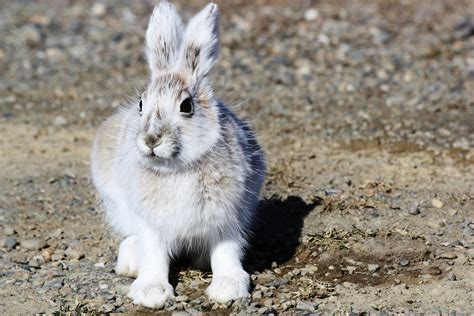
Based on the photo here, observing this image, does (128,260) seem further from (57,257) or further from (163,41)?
(163,41)

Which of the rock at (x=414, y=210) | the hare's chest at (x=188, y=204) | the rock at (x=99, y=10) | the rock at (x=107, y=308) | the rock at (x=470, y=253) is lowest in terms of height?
the rock at (x=107, y=308)

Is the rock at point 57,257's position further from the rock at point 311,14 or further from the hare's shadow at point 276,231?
the rock at point 311,14

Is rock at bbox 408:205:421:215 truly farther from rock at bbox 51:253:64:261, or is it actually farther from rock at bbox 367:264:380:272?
rock at bbox 51:253:64:261

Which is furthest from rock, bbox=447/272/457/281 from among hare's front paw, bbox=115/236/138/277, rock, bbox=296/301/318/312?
hare's front paw, bbox=115/236/138/277

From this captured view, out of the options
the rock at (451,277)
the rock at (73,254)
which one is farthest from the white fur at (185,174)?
the rock at (451,277)

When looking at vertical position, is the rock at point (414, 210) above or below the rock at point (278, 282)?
above

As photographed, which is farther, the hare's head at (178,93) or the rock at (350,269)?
the rock at (350,269)

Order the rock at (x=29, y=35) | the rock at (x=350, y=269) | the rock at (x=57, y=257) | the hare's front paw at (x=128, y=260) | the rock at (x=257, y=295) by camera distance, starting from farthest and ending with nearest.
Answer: the rock at (x=29, y=35) < the rock at (x=57, y=257) < the hare's front paw at (x=128, y=260) < the rock at (x=350, y=269) < the rock at (x=257, y=295)
